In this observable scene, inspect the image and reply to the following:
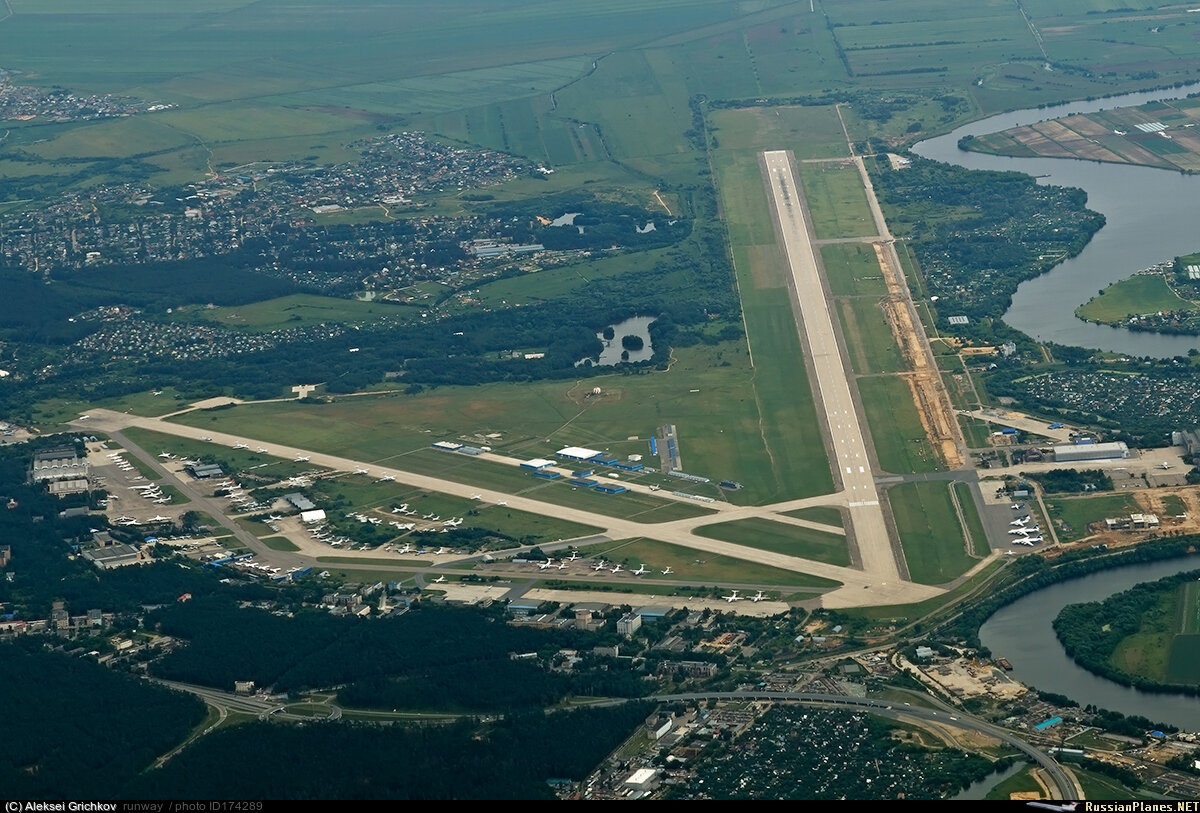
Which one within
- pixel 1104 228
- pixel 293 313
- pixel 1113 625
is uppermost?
pixel 1104 228

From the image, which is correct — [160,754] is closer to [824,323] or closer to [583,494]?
[583,494]

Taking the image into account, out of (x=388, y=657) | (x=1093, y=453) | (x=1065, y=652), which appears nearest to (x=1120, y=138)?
(x=1093, y=453)

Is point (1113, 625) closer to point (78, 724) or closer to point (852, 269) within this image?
point (78, 724)

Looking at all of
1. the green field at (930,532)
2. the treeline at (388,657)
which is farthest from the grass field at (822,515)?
the treeline at (388,657)

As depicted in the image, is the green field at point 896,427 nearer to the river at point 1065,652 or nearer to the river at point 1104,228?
the river at point 1104,228

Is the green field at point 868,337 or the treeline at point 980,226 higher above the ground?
the treeline at point 980,226
